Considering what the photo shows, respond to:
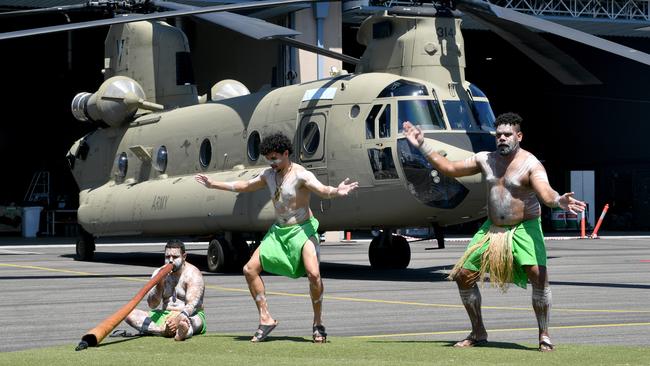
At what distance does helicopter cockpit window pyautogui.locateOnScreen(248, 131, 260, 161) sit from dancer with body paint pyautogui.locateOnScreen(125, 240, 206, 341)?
32.1 ft

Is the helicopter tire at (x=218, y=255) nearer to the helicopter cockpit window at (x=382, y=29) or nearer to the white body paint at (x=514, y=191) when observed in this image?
the helicopter cockpit window at (x=382, y=29)

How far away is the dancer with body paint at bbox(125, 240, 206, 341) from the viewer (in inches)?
422

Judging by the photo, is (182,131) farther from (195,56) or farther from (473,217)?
(195,56)

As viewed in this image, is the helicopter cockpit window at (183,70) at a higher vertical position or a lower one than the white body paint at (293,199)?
higher

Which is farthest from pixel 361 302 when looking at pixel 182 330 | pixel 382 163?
pixel 182 330

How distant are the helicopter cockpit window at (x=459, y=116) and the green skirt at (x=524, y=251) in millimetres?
8835

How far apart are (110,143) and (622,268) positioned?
11.3 metres

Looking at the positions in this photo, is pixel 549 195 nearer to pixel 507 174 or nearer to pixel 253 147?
pixel 507 174

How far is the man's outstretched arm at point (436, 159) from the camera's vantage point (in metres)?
9.66

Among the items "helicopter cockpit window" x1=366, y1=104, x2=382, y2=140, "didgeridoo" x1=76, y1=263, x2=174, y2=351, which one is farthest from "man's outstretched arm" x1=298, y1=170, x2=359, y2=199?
"helicopter cockpit window" x1=366, y1=104, x2=382, y2=140

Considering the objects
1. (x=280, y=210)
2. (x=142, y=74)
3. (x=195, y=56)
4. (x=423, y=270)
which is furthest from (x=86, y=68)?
(x=280, y=210)

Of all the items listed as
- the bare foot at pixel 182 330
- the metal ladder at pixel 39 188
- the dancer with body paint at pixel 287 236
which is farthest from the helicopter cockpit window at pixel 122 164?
the metal ladder at pixel 39 188

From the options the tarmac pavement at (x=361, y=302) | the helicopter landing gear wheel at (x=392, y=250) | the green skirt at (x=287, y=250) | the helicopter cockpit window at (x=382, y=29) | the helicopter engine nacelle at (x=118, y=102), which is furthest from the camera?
the helicopter engine nacelle at (x=118, y=102)

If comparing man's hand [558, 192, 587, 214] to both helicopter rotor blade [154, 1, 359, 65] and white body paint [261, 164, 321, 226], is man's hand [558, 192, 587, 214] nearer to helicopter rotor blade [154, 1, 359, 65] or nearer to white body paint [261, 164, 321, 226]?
white body paint [261, 164, 321, 226]
